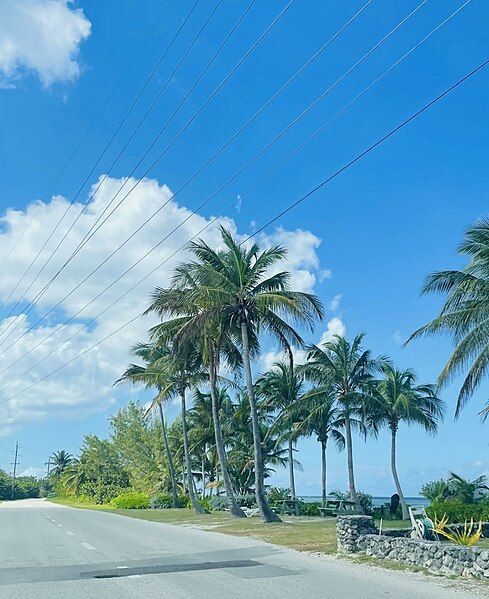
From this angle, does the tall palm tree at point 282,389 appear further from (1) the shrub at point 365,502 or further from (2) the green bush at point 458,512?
(2) the green bush at point 458,512

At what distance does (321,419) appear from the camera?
44.4 m

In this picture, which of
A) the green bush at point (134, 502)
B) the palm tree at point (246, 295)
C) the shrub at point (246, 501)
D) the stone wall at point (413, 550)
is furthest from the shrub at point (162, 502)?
the stone wall at point (413, 550)

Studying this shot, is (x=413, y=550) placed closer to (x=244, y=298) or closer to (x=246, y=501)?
(x=244, y=298)

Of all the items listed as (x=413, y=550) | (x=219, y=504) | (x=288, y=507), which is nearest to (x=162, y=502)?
(x=219, y=504)

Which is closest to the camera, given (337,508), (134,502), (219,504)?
(337,508)

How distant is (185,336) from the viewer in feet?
99.2

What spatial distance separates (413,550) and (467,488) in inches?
1008

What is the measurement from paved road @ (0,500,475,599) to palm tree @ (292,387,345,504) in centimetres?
2260

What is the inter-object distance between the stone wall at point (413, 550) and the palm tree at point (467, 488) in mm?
22655

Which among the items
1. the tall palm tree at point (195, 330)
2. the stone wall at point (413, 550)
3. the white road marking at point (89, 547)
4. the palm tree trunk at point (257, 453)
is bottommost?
the white road marking at point (89, 547)

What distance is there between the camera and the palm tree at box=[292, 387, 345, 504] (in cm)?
4143

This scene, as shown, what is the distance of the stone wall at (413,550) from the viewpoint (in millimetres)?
11312

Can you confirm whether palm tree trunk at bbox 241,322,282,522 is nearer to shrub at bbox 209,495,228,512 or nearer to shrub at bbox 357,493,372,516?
shrub at bbox 357,493,372,516

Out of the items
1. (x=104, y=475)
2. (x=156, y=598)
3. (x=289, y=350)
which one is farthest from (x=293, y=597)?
(x=104, y=475)
